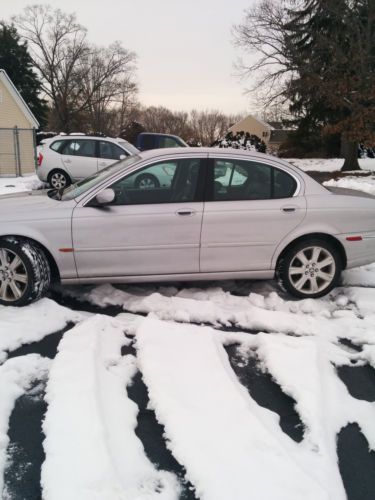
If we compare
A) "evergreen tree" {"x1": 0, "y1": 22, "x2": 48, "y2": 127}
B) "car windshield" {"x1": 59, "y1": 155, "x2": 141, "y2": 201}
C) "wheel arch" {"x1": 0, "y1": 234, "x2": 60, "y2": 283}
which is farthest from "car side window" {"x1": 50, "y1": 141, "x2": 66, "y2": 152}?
"evergreen tree" {"x1": 0, "y1": 22, "x2": 48, "y2": 127}

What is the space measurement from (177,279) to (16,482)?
2.58 meters

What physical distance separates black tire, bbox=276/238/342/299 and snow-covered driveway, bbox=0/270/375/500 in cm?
18

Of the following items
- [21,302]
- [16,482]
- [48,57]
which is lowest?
[16,482]

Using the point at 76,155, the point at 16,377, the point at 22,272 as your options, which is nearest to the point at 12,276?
the point at 22,272

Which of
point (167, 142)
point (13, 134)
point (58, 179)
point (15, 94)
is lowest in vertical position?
point (58, 179)

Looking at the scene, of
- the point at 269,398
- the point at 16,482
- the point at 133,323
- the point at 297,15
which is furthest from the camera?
the point at 297,15

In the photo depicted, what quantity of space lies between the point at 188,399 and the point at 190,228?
1.94 meters

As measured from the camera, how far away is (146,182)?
448cm

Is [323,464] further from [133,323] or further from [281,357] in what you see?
[133,323]

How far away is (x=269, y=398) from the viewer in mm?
2979

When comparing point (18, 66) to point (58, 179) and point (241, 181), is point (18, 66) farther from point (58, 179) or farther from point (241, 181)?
point (241, 181)

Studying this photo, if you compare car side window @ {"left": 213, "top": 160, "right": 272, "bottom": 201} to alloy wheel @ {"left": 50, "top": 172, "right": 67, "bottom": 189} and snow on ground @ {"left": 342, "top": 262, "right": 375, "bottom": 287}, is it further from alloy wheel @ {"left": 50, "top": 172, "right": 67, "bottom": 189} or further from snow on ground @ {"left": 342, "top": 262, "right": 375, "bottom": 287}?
alloy wheel @ {"left": 50, "top": 172, "right": 67, "bottom": 189}

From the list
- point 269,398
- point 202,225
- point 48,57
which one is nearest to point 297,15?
point 202,225

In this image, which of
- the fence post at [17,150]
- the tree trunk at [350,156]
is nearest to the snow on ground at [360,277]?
the fence post at [17,150]
